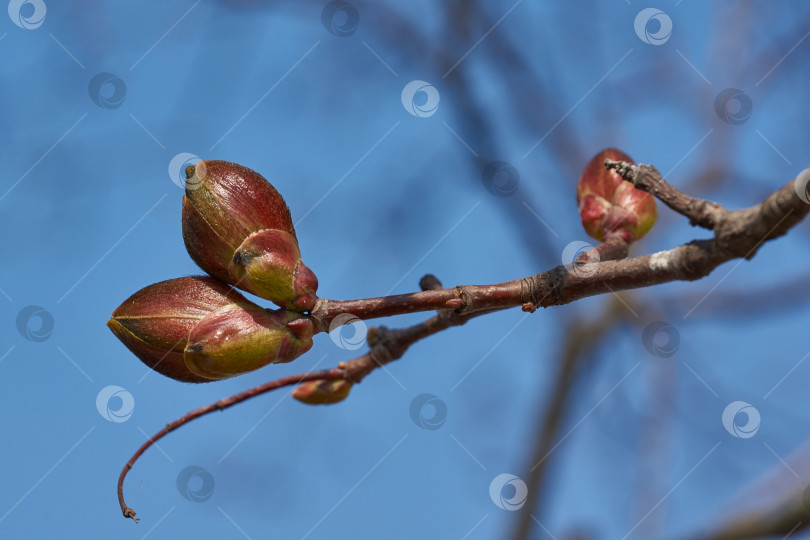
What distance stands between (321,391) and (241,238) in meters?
0.47

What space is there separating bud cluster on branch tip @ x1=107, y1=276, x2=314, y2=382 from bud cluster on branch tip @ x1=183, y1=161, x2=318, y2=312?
38mm

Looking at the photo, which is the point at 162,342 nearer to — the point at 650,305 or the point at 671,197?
the point at 671,197

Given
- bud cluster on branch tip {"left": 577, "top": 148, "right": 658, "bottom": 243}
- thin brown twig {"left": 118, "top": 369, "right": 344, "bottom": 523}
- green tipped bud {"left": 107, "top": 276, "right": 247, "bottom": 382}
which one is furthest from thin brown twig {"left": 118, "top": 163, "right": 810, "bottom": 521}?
bud cluster on branch tip {"left": 577, "top": 148, "right": 658, "bottom": 243}

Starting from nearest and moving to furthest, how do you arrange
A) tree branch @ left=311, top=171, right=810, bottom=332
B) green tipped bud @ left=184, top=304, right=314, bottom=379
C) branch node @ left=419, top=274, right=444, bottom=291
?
tree branch @ left=311, top=171, right=810, bottom=332 → green tipped bud @ left=184, top=304, right=314, bottom=379 → branch node @ left=419, top=274, right=444, bottom=291

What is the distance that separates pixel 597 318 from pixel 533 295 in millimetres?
2351

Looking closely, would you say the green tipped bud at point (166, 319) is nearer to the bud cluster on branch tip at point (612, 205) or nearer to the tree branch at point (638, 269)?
the tree branch at point (638, 269)

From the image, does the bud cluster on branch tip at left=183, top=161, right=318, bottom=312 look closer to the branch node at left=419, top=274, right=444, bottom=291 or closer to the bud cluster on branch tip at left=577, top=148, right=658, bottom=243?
the branch node at left=419, top=274, right=444, bottom=291

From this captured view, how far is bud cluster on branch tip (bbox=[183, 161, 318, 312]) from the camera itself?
4.83ft

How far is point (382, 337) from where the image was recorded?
5.99 feet

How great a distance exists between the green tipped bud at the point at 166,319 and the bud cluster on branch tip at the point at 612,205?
91cm

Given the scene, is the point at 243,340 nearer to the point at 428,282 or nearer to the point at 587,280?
the point at 428,282

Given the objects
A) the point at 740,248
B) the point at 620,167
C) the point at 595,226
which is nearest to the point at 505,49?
the point at 595,226

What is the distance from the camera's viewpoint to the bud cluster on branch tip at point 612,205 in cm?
184

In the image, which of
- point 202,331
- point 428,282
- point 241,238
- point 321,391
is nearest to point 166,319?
point 202,331
